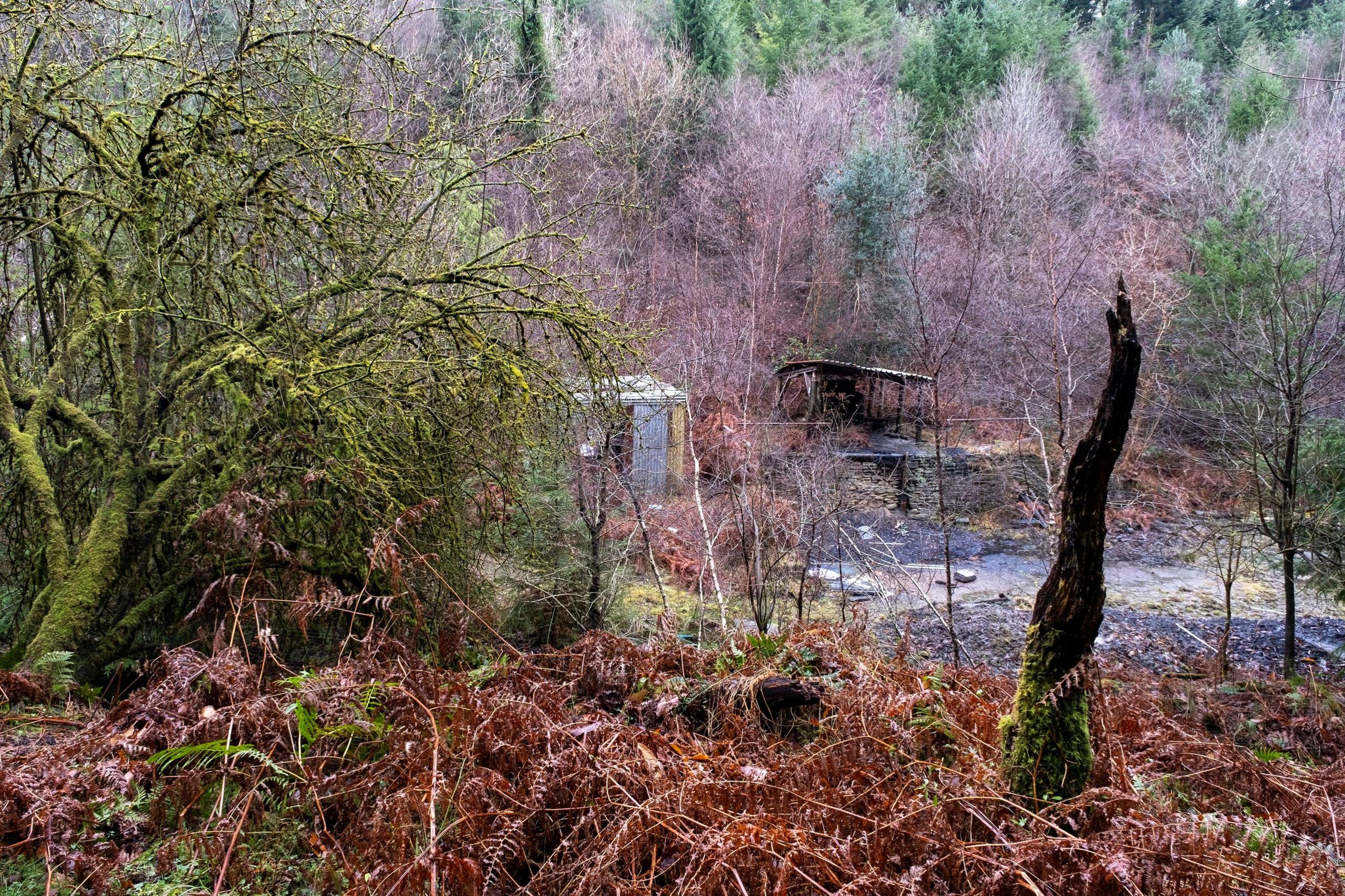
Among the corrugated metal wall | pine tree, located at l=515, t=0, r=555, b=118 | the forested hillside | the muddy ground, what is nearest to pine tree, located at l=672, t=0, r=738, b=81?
pine tree, located at l=515, t=0, r=555, b=118

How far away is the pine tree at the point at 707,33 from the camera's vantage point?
2842cm

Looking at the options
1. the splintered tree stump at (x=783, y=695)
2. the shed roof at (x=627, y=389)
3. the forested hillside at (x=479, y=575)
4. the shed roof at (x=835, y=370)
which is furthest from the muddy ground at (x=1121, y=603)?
the shed roof at (x=835, y=370)

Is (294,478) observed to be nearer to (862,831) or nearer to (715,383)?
(862,831)

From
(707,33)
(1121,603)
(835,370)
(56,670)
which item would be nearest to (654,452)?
(835,370)

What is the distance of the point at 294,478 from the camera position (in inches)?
198

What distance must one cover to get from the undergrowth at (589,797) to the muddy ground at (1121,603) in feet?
16.3

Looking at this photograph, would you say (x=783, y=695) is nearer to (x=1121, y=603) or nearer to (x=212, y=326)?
(x=212, y=326)

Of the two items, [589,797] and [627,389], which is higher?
[627,389]

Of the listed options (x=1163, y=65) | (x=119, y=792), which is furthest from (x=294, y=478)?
(x=1163, y=65)

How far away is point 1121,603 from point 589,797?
13.1 metres

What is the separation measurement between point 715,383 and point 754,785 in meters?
12.7

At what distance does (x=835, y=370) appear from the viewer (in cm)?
2164

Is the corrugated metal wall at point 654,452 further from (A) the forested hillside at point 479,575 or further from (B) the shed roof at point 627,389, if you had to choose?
(A) the forested hillside at point 479,575

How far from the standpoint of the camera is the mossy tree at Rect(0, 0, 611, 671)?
4723 mm
